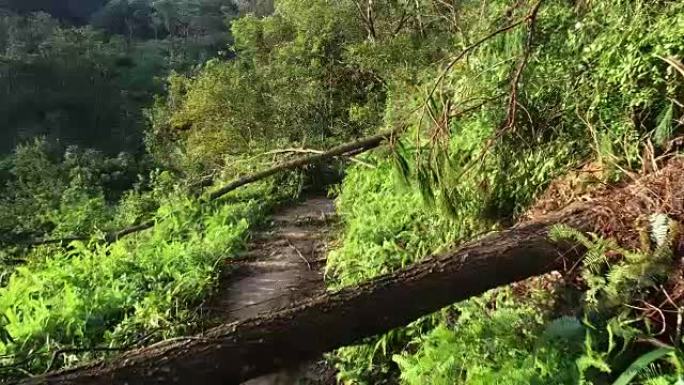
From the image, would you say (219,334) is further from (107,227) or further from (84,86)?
(84,86)

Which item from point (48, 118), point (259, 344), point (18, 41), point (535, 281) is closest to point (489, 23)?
point (535, 281)

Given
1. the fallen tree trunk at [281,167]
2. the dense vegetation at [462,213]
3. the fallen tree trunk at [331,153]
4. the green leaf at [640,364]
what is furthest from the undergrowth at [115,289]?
the green leaf at [640,364]

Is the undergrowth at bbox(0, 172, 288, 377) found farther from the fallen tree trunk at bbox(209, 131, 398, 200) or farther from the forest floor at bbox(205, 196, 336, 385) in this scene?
the fallen tree trunk at bbox(209, 131, 398, 200)

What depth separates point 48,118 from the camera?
110 feet

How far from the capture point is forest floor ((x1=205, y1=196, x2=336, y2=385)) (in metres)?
4.84

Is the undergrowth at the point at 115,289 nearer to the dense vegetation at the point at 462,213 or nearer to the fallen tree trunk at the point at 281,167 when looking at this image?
the dense vegetation at the point at 462,213

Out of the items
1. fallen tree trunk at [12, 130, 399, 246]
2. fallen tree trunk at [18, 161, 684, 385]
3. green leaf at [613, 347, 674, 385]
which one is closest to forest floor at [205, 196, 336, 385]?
fallen tree trunk at [12, 130, 399, 246]

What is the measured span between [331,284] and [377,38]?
23.7ft

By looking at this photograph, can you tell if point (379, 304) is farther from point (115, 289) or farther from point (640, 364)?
point (115, 289)

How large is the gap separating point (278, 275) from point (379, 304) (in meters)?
3.73

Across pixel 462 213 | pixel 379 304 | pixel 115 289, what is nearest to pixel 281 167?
pixel 115 289

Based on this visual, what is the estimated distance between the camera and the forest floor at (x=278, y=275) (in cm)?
484

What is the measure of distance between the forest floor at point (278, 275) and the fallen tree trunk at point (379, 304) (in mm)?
1172

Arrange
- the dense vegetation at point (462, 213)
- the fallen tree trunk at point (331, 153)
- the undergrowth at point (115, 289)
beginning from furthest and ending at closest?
the fallen tree trunk at point (331, 153) < the undergrowth at point (115, 289) < the dense vegetation at point (462, 213)
